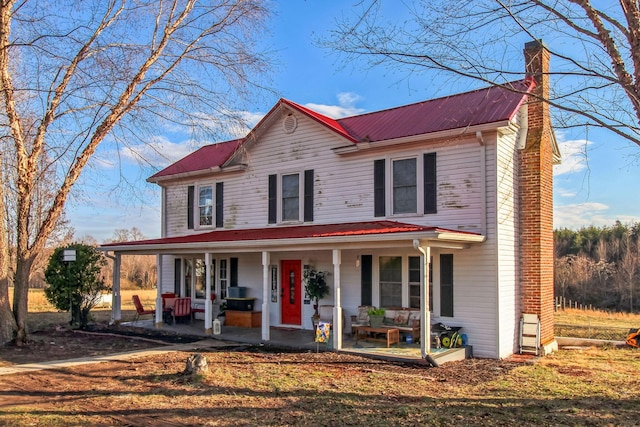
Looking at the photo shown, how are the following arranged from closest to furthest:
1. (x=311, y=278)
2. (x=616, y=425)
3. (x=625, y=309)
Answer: (x=616, y=425) → (x=311, y=278) → (x=625, y=309)

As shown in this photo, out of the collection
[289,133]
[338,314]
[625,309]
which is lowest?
[625,309]

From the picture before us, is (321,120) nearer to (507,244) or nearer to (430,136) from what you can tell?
(430,136)

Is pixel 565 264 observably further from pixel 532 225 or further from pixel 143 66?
pixel 143 66

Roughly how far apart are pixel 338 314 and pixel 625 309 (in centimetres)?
3941

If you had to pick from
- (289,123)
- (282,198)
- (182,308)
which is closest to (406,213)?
(282,198)

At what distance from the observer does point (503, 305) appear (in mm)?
11844

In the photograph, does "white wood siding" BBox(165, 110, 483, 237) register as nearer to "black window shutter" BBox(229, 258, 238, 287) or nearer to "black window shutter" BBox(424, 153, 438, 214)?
"black window shutter" BBox(424, 153, 438, 214)

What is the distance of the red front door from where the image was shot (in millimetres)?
15359

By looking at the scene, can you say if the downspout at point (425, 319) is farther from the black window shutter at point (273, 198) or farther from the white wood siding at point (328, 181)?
the black window shutter at point (273, 198)

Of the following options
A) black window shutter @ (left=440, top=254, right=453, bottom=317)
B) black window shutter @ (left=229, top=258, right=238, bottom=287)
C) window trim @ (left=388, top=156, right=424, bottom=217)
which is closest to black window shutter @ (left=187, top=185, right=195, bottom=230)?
black window shutter @ (left=229, top=258, right=238, bottom=287)

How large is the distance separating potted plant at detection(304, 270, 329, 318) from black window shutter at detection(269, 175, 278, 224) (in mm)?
2361

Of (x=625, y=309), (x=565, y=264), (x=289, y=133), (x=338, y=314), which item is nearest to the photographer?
(x=338, y=314)

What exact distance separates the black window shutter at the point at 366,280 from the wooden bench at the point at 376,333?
0.98 metres

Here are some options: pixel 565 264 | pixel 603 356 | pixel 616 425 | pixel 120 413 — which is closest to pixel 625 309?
pixel 565 264
